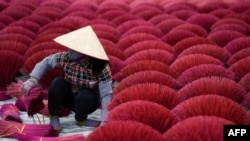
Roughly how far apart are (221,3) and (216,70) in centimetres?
222

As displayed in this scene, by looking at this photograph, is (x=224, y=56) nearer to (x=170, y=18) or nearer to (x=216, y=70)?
(x=216, y=70)

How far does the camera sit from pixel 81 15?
344 centimetres

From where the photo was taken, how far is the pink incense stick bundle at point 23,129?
1637 millimetres

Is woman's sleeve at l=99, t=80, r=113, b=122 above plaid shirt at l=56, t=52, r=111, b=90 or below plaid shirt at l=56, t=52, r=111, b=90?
below

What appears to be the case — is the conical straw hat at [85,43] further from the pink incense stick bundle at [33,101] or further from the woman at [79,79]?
the pink incense stick bundle at [33,101]

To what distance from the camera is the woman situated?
1.76 m

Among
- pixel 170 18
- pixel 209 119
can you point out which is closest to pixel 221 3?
pixel 170 18

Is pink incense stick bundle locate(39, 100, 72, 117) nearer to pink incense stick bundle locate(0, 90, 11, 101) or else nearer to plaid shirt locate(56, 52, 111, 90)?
plaid shirt locate(56, 52, 111, 90)

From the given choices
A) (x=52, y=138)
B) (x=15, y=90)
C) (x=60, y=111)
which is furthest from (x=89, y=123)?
(x=15, y=90)

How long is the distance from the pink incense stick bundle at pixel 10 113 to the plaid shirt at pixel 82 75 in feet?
0.83

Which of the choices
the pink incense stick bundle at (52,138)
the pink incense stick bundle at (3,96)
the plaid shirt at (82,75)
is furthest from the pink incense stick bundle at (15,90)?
the pink incense stick bundle at (52,138)

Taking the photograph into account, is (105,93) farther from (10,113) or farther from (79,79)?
(10,113)

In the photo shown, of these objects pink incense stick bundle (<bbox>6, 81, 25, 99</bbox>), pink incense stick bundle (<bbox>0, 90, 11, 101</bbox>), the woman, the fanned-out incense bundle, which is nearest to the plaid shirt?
the woman

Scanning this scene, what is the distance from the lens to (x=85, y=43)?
177 cm
